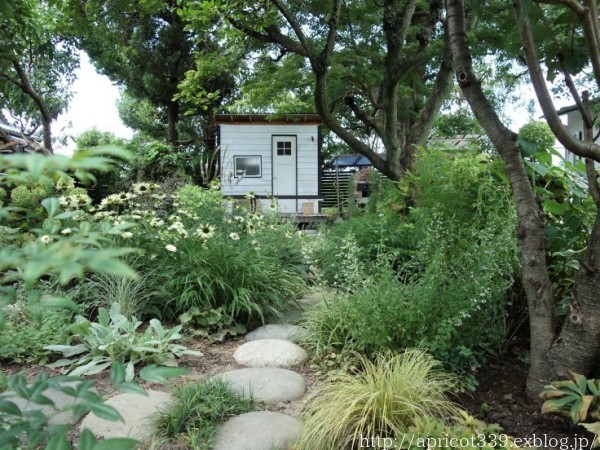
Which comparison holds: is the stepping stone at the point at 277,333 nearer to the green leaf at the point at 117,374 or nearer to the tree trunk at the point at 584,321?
the tree trunk at the point at 584,321

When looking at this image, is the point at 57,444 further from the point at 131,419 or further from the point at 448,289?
the point at 448,289

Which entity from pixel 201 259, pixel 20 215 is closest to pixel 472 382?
pixel 201 259

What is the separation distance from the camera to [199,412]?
251 centimetres

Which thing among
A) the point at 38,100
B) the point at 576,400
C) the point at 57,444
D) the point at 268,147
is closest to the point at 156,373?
the point at 57,444

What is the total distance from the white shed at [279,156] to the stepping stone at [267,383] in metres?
11.4

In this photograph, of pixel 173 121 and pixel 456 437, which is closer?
pixel 456 437

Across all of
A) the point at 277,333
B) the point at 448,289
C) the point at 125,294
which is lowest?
the point at 277,333

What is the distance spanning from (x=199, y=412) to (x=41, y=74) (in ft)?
37.7

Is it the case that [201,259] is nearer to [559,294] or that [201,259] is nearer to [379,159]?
[559,294]

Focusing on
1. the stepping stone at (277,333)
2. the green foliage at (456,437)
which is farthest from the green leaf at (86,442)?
the stepping stone at (277,333)

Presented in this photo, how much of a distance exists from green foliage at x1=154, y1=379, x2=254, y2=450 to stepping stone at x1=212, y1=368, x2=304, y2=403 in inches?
4.5

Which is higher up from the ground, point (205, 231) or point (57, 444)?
point (205, 231)

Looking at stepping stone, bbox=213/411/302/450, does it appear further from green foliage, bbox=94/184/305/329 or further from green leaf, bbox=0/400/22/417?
green leaf, bbox=0/400/22/417

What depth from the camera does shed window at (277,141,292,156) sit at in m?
15.0
